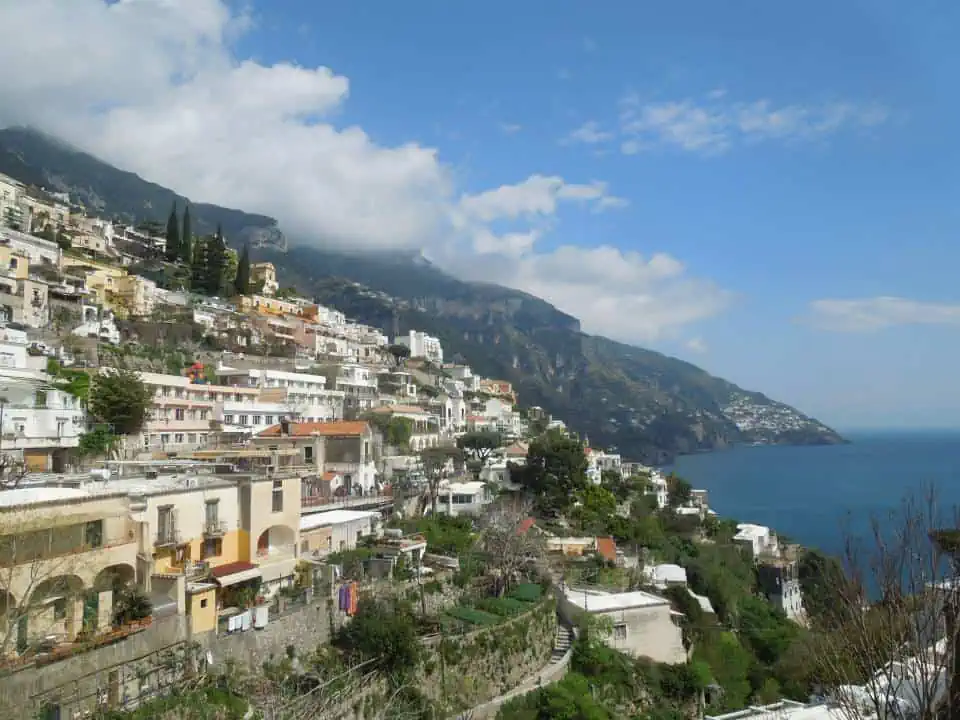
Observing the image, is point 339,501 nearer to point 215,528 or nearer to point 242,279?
point 215,528

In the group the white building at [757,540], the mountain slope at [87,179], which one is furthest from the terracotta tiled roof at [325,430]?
the mountain slope at [87,179]

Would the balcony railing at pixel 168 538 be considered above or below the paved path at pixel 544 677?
above

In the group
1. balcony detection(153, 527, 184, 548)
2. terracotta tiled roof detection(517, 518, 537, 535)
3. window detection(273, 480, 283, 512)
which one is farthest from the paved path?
balcony detection(153, 527, 184, 548)

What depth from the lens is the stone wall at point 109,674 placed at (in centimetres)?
1035

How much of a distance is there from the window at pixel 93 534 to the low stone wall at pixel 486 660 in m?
7.64

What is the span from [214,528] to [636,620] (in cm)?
1437

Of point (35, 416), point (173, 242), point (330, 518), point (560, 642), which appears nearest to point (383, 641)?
point (560, 642)

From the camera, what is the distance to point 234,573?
16.5m

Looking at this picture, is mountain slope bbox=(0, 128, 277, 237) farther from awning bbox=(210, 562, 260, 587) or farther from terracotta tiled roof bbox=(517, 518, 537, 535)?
awning bbox=(210, 562, 260, 587)

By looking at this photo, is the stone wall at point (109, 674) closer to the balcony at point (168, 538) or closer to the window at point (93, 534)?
the window at point (93, 534)

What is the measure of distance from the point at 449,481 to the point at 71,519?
2475 centimetres

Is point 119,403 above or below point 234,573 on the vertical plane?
above

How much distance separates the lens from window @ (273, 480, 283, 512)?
63.6 ft

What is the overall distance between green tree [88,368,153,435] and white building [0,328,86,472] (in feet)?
2.33
